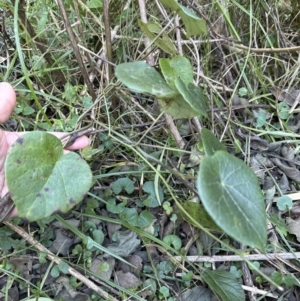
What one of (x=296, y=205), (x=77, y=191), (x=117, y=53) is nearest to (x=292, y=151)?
(x=296, y=205)

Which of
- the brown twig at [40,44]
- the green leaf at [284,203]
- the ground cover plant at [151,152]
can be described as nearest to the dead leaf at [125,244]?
the ground cover plant at [151,152]

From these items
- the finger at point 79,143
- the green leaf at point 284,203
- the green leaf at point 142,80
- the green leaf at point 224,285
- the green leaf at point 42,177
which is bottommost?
the green leaf at point 224,285

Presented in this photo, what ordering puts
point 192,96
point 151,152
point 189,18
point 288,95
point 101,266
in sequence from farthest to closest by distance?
point 288,95
point 151,152
point 101,266
point 189,18
point 192,96

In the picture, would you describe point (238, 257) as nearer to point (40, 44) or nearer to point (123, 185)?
point (123, 185)

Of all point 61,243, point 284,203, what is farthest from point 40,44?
point 284,203

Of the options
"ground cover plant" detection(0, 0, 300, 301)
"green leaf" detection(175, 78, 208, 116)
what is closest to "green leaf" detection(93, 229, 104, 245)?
"ground cover plant" detection(0, 0, 300, 301)

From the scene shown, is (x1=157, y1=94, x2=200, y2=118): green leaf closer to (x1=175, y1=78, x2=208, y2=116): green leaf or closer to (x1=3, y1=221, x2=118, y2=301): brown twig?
(x1=175, y1=78, x2=208, y2=116): green leaf

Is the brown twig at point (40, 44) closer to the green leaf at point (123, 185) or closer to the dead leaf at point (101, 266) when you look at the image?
the green leaf at point (123, 185)
